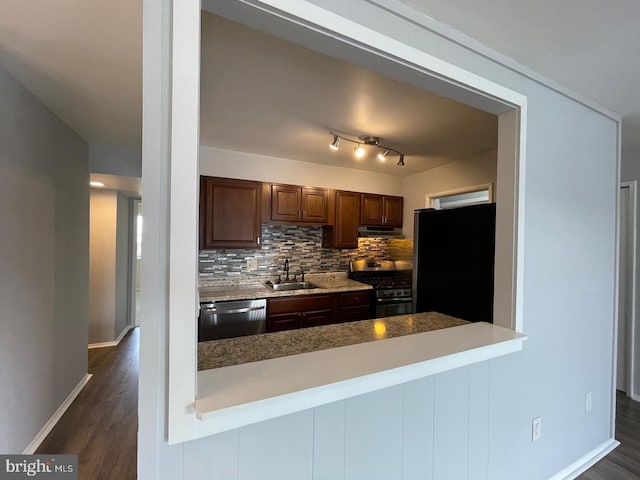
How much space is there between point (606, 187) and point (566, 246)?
2.30 feet

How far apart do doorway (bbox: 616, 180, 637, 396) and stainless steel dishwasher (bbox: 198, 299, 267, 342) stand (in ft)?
11.8

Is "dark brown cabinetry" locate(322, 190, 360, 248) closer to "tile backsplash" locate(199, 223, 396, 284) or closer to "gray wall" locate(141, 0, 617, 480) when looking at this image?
"tile backsplash" locate(199, 223, 396, 284)

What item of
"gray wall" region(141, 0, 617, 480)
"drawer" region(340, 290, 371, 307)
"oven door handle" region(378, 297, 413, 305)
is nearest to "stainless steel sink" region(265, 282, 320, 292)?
"drawer" region(340, 290, 371, 307)

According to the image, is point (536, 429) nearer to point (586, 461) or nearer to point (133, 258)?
point (586, 461)

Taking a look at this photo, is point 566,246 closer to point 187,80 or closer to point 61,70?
point 187,80

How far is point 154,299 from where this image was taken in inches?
26.7

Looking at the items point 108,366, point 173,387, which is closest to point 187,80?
point 173,387

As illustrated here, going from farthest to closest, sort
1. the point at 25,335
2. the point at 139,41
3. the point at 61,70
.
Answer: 1. the point at 25,335
2. the point at 61,70
3. the point at 139,41

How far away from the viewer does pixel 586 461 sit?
1787 mm

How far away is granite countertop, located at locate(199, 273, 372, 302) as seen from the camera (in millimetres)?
2719

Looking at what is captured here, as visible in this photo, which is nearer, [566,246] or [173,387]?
[173,387]

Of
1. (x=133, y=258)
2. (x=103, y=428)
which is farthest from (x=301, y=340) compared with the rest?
(x=133, y=258)

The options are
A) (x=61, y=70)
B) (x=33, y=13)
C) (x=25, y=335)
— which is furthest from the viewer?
(x=25, y=335)

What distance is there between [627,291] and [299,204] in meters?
3.56
